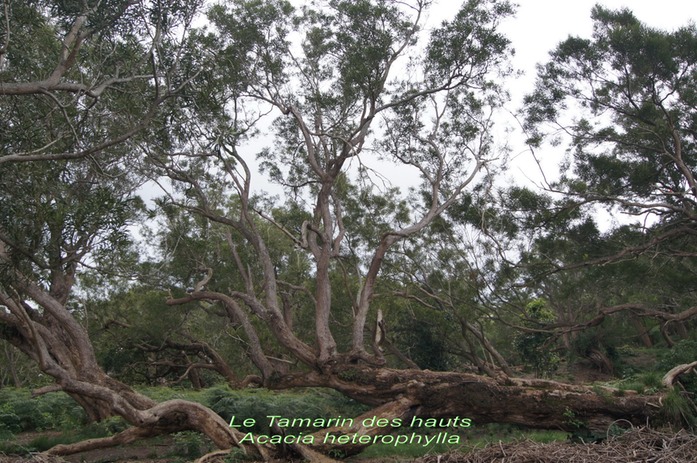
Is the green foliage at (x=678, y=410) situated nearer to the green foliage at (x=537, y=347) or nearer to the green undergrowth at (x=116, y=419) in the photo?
the green undergrowth at (x=116, y=419)

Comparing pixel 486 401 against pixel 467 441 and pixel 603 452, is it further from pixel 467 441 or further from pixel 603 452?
pixel 603 452

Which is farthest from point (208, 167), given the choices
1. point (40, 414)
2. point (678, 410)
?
point (678, 410)

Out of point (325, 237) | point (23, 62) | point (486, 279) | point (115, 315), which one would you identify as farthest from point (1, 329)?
point (486, 279)

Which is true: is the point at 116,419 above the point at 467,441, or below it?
above

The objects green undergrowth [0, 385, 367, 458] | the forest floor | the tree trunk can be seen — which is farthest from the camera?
green undergrowth [0, 385, 367, 458]

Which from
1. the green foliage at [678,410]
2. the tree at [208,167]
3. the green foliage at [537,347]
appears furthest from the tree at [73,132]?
the green foliage at [537,347]

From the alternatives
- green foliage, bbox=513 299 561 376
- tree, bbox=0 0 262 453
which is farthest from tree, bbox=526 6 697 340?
tree, bbox=0 0 262 453

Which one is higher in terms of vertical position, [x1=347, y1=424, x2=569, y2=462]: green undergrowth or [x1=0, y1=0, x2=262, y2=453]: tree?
[x1=0, y1=0, x2=262, y2=453]: tree

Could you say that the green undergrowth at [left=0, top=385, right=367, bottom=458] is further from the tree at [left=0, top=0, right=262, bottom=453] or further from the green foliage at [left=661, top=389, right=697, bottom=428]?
the green foliage at [left=661, top=389, right=697, bottom=428]

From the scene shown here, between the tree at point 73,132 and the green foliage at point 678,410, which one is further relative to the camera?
the green foliage at point 678,410

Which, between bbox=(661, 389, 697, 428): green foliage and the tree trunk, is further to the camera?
the tree trunk

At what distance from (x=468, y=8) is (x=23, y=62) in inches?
329

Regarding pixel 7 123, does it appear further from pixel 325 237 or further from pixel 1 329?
pixel 325 237

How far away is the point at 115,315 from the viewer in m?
17.9
